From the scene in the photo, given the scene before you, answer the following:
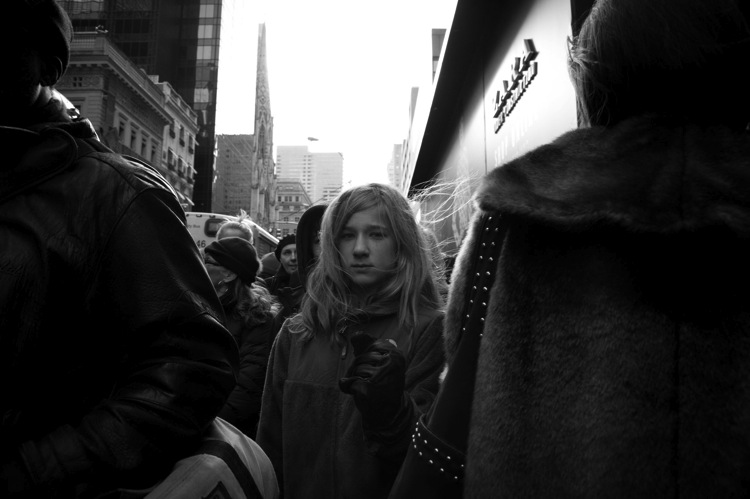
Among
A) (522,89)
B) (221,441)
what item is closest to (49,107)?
(221,441)

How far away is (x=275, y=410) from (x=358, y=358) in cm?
91

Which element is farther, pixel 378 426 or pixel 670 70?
pixel 378 426

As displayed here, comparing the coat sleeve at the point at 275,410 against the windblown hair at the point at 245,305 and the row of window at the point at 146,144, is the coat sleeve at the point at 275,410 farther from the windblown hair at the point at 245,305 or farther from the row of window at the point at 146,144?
the row of window at the point at 146,144

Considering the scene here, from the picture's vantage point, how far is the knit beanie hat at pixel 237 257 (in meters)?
4.10

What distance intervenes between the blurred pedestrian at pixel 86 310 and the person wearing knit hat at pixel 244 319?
2.18 m

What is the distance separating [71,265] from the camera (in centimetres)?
124

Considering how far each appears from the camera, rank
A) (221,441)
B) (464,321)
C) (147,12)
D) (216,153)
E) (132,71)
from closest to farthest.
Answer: (464,321), (221,441), (132,71), (147,12), (216,153)

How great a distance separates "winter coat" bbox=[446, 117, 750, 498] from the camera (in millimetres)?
909

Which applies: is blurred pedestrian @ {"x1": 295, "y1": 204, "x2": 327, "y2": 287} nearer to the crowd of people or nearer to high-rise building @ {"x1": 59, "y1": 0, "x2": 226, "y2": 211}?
the crowd of people

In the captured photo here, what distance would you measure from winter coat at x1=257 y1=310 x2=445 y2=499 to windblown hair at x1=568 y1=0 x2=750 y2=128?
1.15m

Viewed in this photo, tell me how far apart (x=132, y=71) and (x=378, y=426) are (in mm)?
43992

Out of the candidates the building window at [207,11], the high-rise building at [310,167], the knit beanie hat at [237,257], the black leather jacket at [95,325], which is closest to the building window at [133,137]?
the building window at [207,11]

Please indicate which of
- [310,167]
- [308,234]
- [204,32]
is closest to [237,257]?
[308,234]

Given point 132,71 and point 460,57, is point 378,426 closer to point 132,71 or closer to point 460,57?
point 460,57
